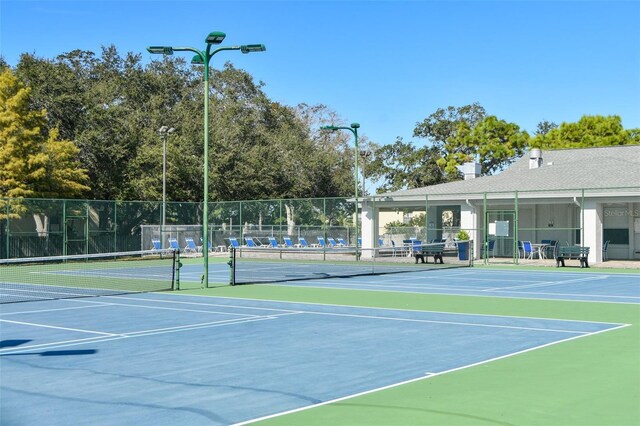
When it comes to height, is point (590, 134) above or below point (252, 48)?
above

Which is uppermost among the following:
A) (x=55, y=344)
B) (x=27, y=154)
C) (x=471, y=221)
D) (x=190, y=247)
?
(x=27, y=154)

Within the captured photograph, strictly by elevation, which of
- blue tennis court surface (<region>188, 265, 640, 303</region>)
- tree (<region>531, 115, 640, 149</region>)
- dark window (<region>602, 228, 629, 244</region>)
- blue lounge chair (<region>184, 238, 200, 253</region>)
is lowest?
blue tennis court surface (<region>188, 265, 640, 303</region>)

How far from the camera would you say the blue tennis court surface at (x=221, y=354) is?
26.3 feet

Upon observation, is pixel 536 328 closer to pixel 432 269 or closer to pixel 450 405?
pixel 450 405

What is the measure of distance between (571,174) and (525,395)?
34.1 m

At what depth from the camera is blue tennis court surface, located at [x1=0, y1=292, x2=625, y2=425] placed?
8.02 m

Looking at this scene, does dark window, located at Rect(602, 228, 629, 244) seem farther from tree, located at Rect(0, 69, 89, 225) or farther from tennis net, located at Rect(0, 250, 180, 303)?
tree, located at Rect(0, 69, 89, 225)

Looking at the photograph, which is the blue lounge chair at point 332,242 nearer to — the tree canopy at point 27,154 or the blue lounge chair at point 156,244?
the blue lounge chair at point 156,244

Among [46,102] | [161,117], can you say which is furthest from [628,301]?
[161,117]

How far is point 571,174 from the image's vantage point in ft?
133

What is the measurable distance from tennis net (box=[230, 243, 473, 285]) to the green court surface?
14.1 m

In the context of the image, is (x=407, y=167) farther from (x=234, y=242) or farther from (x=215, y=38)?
(x=215, y=38)

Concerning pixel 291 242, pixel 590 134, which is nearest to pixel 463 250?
pixel 291 242

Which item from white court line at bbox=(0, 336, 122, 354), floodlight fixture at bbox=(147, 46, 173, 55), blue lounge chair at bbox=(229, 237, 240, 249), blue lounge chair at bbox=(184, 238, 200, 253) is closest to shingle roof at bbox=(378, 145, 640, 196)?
blue lounge chair at bbox=(229, 237, 240, 249)
